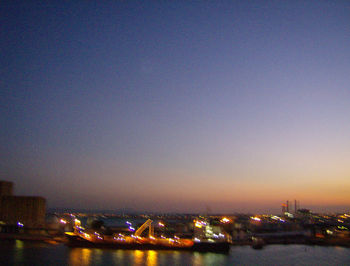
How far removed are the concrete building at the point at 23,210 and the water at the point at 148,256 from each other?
9.40 metres

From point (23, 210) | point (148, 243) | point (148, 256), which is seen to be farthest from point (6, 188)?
point (148, 256)

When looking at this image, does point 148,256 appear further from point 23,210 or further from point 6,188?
point 6,188

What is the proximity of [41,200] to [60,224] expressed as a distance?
5.06 m

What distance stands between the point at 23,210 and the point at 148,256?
2010 cm

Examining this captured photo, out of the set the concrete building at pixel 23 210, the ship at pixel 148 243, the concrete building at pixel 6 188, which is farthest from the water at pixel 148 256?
the concrete building at pixel 6 188

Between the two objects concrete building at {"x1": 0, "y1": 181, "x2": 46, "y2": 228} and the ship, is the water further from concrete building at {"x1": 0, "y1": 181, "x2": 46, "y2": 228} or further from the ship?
concrete building at {"x1": 0, "y1": 181, "x2": 46, "y2": 228}

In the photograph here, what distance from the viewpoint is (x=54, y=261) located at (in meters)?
20.0

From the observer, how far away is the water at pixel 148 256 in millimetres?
20609

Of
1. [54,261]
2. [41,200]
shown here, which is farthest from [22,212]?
[54,261]

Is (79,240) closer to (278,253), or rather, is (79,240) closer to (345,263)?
(278,253)

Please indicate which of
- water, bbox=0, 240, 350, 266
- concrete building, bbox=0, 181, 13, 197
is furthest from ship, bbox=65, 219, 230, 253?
concrete building, bbox=0, 181, 13, 197

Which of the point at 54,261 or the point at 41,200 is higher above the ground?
the point at 41,200

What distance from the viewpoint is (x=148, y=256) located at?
23.3 m

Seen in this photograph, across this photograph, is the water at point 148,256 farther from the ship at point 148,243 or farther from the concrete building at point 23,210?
the concrete building at point 23,210
